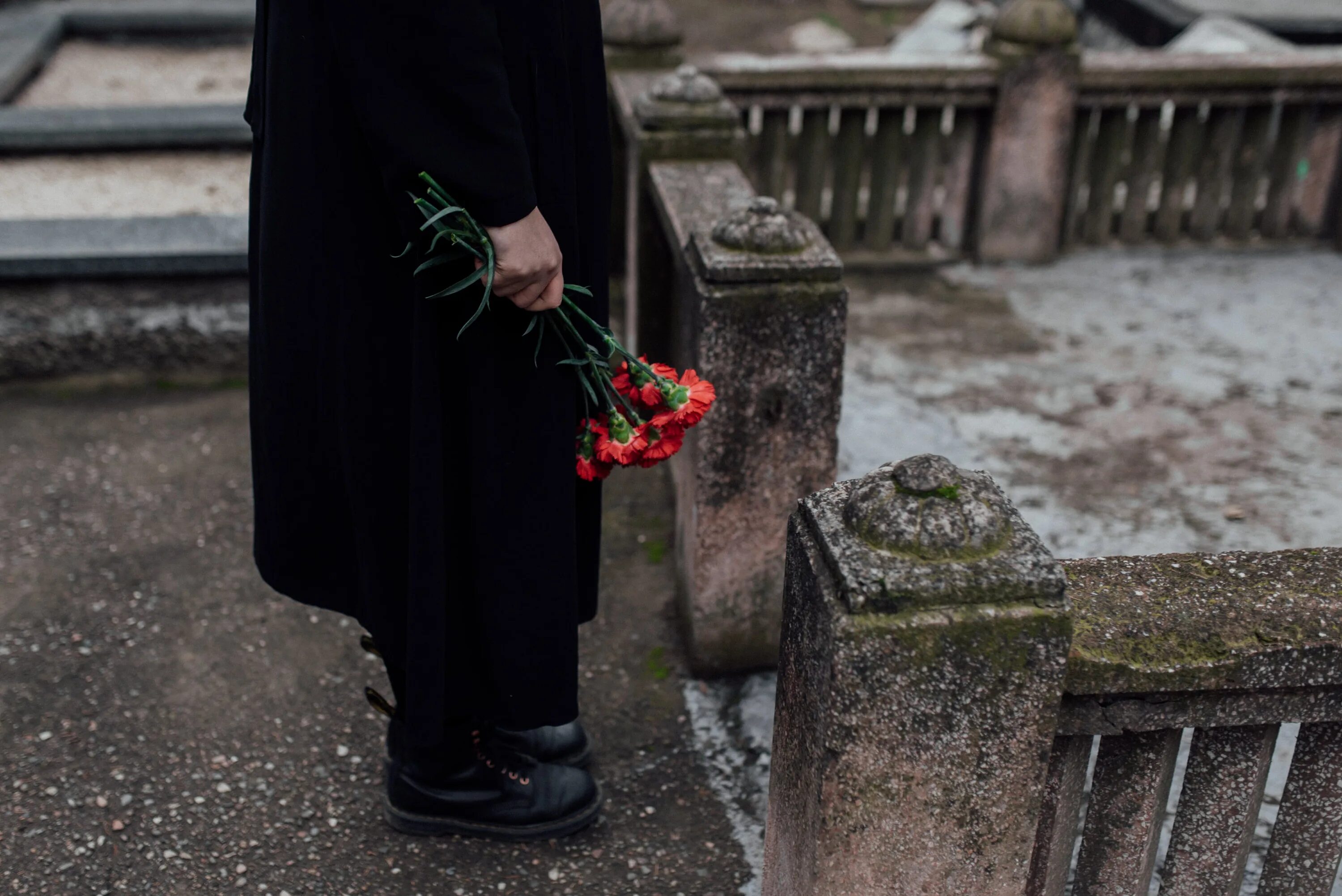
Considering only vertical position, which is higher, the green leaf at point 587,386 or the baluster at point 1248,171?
the green leaf at point 587,386

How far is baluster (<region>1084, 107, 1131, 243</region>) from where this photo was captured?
5.68 metres

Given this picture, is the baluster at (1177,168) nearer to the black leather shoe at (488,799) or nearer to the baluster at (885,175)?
the baluster at (885,175)

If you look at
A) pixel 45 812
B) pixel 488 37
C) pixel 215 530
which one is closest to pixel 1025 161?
pixel 215 530

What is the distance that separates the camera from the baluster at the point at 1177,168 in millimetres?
5637

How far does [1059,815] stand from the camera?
1.89m

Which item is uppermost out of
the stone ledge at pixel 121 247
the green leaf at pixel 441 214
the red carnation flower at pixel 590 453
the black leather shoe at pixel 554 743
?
the green leaf at pixel 441 214

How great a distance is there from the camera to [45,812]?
2.72 metres

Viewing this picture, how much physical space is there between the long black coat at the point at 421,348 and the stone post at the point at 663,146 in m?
1.43

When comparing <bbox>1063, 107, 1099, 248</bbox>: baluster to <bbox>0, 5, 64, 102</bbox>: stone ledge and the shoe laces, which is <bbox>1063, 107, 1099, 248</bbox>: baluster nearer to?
Answer: the shoe laces

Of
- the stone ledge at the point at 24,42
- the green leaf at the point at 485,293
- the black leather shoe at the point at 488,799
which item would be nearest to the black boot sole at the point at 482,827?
the black leather shoe at the point at 488,799

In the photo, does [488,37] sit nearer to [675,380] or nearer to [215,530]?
[675,380]

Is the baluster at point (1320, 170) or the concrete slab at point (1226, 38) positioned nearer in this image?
the baluster at point (1320, 170)

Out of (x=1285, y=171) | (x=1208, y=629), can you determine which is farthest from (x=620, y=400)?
(x=1285, y=171)

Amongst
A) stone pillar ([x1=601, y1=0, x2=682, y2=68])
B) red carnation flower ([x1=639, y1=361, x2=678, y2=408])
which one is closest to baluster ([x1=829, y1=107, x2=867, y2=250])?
stone pillar ([x1=601, y1=0, x2=682, y2=68])
